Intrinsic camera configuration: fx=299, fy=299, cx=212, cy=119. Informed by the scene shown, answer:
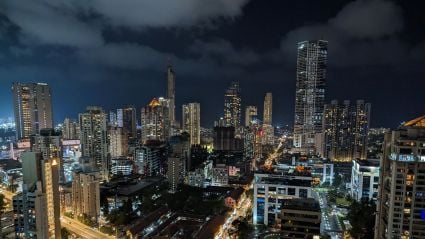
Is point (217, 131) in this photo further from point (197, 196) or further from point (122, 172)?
point (197, 196)

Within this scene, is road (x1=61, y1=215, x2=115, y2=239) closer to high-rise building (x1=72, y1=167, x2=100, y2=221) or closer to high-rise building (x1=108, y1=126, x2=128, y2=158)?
high-rise building (x1=72, y1=167, x2=100, y2=221)

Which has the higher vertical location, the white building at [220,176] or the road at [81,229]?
the white building at [220,176]

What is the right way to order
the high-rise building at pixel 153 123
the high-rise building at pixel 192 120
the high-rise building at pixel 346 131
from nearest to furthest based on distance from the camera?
the high-rise building at pixel 346 131 < the high-rise building at pixel 153 123 < the high-rise building at pixel 192 120

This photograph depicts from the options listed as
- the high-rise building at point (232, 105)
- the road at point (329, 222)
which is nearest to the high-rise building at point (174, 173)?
the road at point (329, 222)

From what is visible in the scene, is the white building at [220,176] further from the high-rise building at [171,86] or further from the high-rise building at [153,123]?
the high-rise building at [171,86]

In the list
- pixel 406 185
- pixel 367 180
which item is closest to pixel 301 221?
pixel 406 185

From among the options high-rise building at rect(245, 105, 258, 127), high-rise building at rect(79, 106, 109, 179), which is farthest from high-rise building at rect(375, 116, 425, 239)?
high-rise building at rect(245, 105, 258, 127)

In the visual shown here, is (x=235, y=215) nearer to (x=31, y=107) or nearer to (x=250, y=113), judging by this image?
(x=31, y=107)
